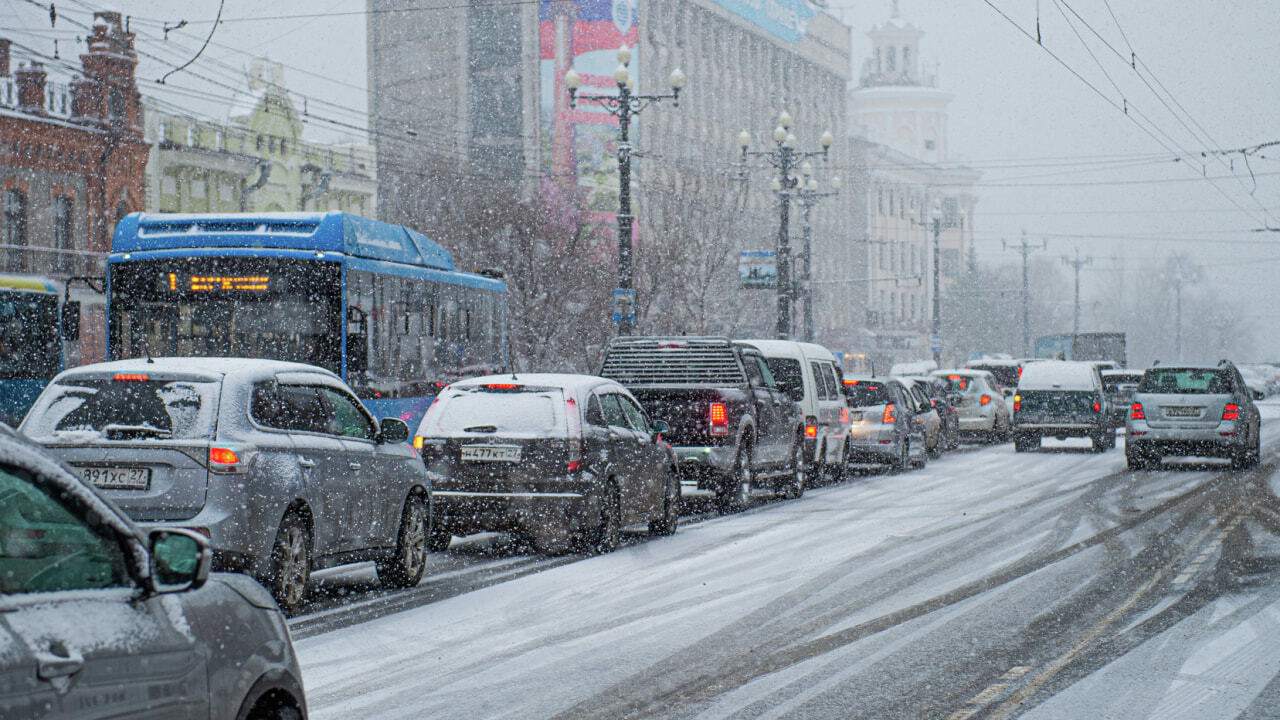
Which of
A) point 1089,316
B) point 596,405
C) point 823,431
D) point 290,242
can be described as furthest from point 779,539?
point 1089,316

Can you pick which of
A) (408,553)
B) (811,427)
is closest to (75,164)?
(811,427)

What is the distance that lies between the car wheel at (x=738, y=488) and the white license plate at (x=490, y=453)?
5347 mm

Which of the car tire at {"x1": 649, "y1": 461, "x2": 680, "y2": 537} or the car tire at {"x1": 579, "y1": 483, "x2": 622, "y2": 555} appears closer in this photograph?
the car tire at {"x1": 579, "y1": 483, "x2": 622, "y2": 555}

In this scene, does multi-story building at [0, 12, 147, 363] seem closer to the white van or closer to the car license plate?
the white van

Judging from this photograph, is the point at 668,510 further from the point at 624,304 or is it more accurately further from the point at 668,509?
the point at 624,304

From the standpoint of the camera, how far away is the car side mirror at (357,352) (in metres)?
17.7

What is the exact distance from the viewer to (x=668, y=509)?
1622cm

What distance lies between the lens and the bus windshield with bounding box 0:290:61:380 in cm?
2270

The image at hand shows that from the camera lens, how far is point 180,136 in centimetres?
5181

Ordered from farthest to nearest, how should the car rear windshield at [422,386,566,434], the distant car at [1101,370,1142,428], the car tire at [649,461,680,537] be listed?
the distant car at [1101,370,1142,428], the car tire at [649,461,680,537], the car rear windshield at [422,386,566,434]

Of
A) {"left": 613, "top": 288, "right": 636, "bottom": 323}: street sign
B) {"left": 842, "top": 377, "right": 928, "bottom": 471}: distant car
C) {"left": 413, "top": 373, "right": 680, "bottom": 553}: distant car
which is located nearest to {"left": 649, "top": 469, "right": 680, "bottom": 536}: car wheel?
{"left": 413, "top": 373, "right": 680, "bottom": 553}: distant car

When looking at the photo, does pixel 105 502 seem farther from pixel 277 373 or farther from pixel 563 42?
pixel 563 42

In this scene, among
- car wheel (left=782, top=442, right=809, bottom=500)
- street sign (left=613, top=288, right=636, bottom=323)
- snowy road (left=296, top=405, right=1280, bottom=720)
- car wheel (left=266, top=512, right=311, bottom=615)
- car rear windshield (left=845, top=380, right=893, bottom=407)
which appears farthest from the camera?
street sign (left=613, top=288, right=636, bottom=323)

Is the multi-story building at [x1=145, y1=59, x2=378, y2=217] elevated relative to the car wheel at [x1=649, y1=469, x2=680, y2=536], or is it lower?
elevated
